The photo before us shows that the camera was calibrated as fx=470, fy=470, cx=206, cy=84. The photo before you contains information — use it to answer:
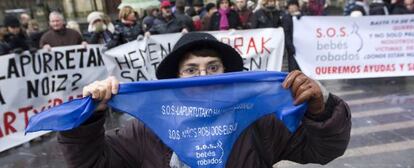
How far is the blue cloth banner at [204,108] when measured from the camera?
5.69 feet

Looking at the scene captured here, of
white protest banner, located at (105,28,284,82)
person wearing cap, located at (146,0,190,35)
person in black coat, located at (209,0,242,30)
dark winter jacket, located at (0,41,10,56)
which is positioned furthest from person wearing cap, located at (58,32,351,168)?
person in black coat, located at (209,0,242,30)

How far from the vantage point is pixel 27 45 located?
21.3ft

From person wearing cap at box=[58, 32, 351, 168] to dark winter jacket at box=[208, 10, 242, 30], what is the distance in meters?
6.91

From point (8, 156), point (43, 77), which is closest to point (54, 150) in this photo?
point (8, 156)

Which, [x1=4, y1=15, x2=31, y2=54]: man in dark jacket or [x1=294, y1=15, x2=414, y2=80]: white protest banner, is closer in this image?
[x1=4, y1=15, x2=31, y2=54]: man in dark jacket

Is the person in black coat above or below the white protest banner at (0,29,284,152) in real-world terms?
above

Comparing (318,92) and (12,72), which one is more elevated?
(318,92)

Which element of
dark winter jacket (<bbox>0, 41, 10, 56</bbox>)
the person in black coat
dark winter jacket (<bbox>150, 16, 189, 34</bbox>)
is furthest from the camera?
the person in black coat

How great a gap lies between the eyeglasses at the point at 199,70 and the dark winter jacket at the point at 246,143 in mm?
285

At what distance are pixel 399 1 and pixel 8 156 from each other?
7245 mm

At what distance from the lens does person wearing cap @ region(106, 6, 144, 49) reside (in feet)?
22.7

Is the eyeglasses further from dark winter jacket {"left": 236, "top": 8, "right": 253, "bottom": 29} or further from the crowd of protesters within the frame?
dark winter jacket {"left": 236, "top": 8, "right": 253, "bottom": 29}

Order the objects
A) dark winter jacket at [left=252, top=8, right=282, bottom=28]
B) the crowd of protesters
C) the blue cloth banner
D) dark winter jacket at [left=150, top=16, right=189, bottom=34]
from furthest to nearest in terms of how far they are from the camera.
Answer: dark winter jacket at [left=252, top=8, right=282, bottom=28] < dark winter jacket at [left=150, top=16, right=189, bottom=34] < the crowd of protesters < the blue cloth banner

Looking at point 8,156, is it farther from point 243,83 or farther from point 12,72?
point 243,83
